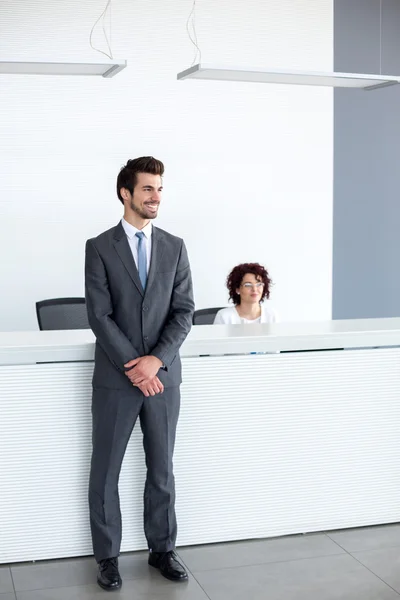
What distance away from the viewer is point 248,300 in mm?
5352

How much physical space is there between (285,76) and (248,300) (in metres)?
1.30

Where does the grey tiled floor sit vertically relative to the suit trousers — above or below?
below

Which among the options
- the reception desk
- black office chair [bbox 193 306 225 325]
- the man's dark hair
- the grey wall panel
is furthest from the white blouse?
the grey wall panel

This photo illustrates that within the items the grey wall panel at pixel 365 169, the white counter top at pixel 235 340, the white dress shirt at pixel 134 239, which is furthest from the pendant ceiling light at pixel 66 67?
the grey wall panel at pixel 365 169

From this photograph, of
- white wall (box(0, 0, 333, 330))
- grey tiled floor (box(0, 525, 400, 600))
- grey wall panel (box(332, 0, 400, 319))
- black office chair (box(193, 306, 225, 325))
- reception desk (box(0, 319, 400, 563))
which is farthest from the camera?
grey wall panel (box(332, 0, 400, 319))

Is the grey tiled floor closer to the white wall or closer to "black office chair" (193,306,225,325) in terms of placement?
"black office chair" (193,306,225,325)

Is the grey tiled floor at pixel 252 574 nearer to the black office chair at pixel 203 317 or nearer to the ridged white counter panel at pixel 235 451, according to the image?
the ridged white counter panel at pixel 235 451

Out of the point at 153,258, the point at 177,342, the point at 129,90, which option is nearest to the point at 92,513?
the point at 177,342

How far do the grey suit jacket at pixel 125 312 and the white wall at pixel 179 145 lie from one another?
10.3 ft

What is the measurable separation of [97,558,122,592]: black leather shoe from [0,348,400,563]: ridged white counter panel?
0.24 meters

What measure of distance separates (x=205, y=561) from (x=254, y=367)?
0.86 metres

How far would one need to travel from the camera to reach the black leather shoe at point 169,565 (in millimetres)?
3625

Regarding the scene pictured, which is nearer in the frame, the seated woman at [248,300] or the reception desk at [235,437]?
the reception desk at [235,437]

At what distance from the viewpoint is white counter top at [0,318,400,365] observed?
3.71 m
